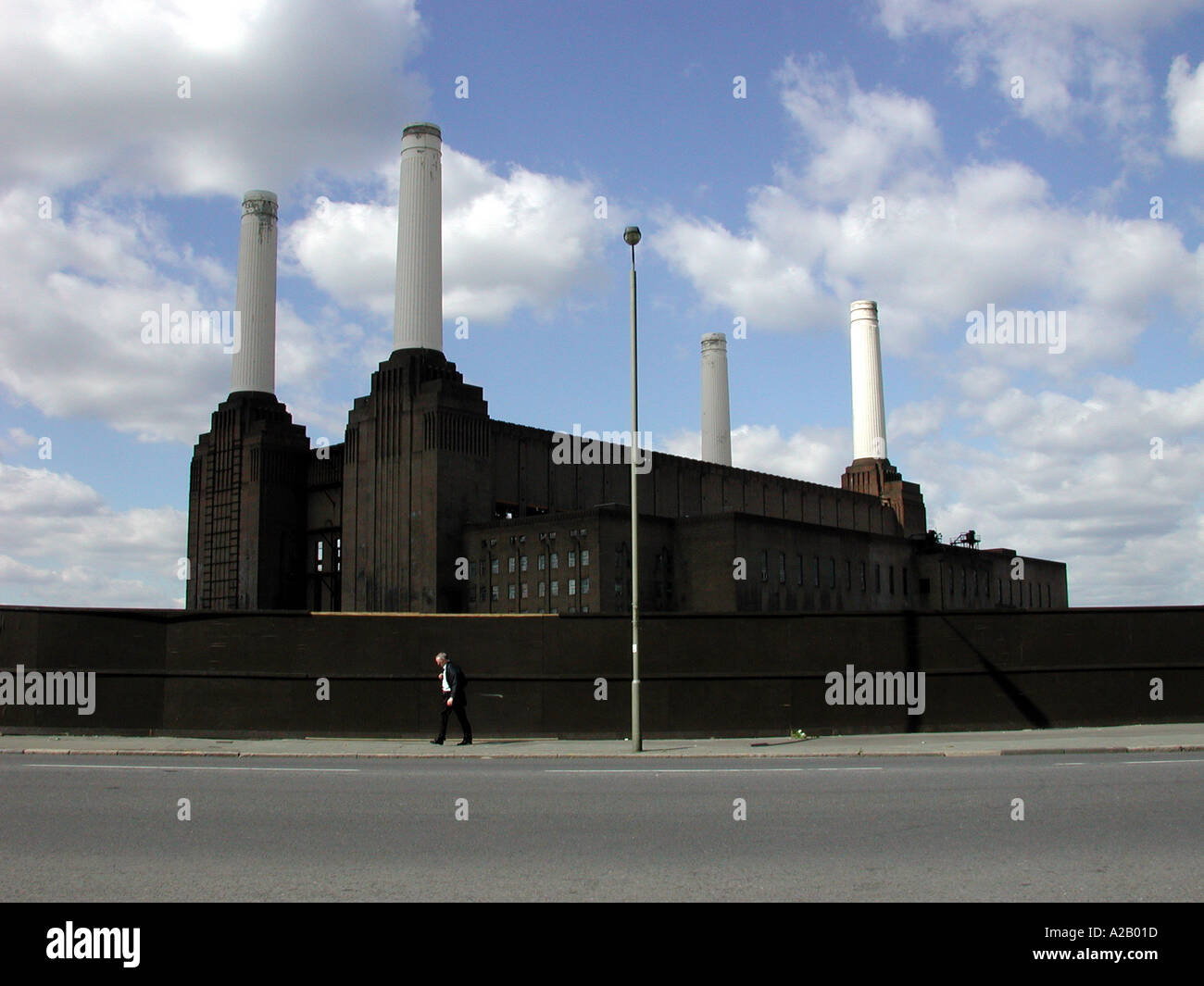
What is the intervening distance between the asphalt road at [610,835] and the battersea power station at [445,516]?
45.8 metres

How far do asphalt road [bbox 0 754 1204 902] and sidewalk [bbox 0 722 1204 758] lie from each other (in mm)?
3258

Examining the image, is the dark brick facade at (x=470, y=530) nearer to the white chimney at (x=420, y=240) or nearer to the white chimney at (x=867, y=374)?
the white chimney at (x=420, y=240)

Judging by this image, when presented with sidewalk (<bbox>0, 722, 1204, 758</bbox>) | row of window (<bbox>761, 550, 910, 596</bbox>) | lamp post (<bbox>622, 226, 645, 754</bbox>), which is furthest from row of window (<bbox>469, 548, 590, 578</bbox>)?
sidewalk (<bbox>0, 722, 1204, 758</bbox>)

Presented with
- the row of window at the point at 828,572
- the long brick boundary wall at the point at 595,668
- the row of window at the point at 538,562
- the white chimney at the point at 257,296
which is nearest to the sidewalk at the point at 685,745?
the long brick boundary wall at the point at 595,668

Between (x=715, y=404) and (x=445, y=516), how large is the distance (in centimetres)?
4736

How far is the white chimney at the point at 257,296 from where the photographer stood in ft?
268

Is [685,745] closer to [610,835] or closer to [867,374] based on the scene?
[610,835]

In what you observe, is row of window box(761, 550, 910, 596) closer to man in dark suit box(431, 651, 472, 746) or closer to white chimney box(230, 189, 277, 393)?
white chimney box(230, 189, 277, 393)

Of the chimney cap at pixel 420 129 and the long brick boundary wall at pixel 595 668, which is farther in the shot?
the chimney cap at pixel 420 129

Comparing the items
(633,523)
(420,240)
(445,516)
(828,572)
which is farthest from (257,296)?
(633,523)

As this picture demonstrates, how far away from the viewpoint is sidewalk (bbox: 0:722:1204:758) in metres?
18.6

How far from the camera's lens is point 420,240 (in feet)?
235

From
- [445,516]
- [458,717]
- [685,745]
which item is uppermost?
[445,516]
